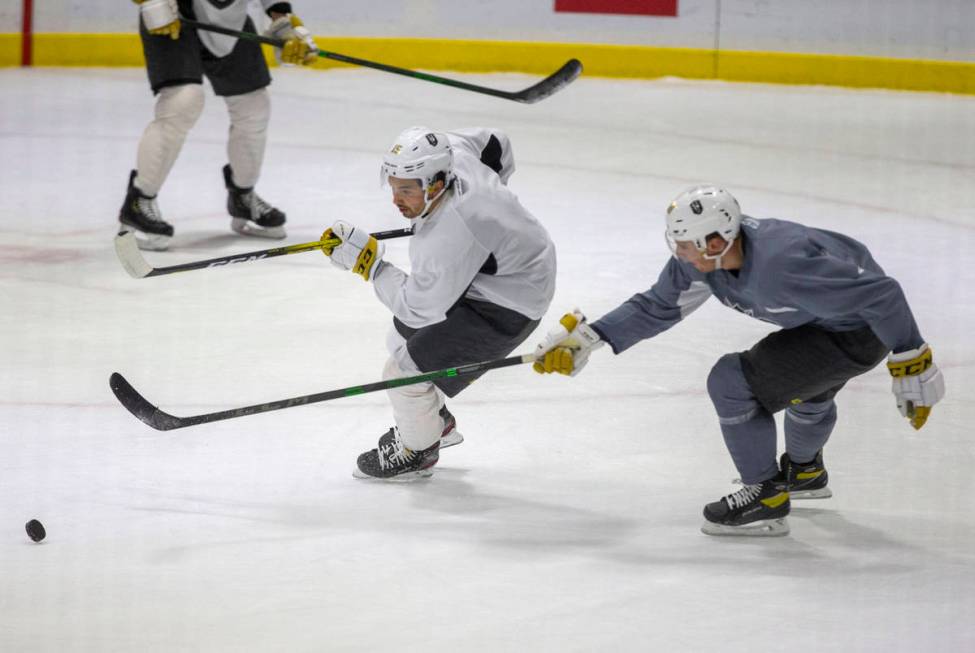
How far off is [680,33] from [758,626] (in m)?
7.13

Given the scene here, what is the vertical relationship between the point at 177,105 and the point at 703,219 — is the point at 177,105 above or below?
below

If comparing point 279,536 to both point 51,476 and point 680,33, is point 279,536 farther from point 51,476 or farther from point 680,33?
point 680,33

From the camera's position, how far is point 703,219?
3025 millimetres

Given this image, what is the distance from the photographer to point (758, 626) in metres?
2.79

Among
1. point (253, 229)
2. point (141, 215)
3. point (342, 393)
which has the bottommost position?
point (253, 229)

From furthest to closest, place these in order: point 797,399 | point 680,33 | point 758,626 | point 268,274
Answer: point 680,33 < point 268,274 < point 797,399 < point 758,626

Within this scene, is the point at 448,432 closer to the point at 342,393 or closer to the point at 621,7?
the point at 342,393

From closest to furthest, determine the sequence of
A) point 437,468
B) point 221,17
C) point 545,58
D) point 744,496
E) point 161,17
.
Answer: point 744,496, point 437,468, point 161,17, point 221,17, point 545,58

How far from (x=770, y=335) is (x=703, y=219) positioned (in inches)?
14.1

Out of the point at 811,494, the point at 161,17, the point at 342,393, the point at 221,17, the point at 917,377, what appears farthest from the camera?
the point at 221,17

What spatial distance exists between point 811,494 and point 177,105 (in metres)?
3.30

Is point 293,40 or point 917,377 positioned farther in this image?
point 293,40

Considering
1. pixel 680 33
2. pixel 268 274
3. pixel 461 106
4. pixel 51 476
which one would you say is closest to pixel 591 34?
pixel 680 33

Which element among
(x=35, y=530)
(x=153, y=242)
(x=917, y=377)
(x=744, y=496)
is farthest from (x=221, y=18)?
(x=917, y=377)
